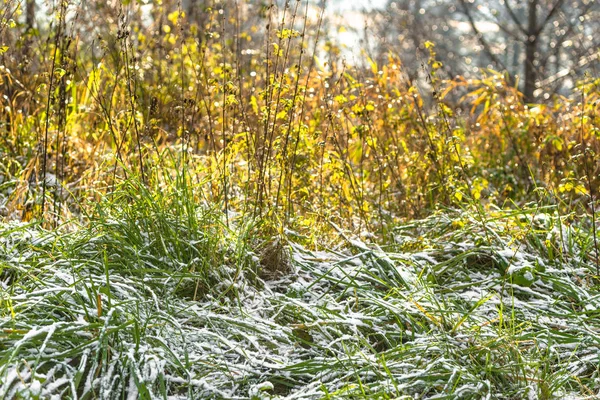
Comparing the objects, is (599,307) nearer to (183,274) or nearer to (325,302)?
(325,302)

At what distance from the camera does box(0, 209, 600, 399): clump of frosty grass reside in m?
2.39

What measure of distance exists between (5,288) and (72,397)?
0.77 meters

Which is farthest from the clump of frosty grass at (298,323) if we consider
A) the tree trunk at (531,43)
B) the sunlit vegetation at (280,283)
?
the tree trunk at (531,43)

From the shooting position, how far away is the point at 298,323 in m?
2.87

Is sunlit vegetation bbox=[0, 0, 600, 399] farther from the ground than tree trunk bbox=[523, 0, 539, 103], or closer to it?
closer to it

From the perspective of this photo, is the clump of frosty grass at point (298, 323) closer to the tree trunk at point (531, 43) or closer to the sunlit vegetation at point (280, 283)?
the sunlit vegetation at point (280, 283)

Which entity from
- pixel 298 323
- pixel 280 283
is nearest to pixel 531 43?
pixel 280 283

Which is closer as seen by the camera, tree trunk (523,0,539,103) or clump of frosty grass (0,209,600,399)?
clump of frosty grass (0,209,600,399)

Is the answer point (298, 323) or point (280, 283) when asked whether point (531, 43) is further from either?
point (298, 323)

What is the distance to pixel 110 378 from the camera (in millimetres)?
2336

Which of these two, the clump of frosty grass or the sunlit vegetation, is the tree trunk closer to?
the sunlit vegetation

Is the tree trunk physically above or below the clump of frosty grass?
above

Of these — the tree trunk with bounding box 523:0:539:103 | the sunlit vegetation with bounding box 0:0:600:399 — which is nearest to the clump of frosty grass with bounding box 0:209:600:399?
the sunlit vegetation with bounding box 0:0:600:399

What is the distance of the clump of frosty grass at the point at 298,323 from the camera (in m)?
2.39
